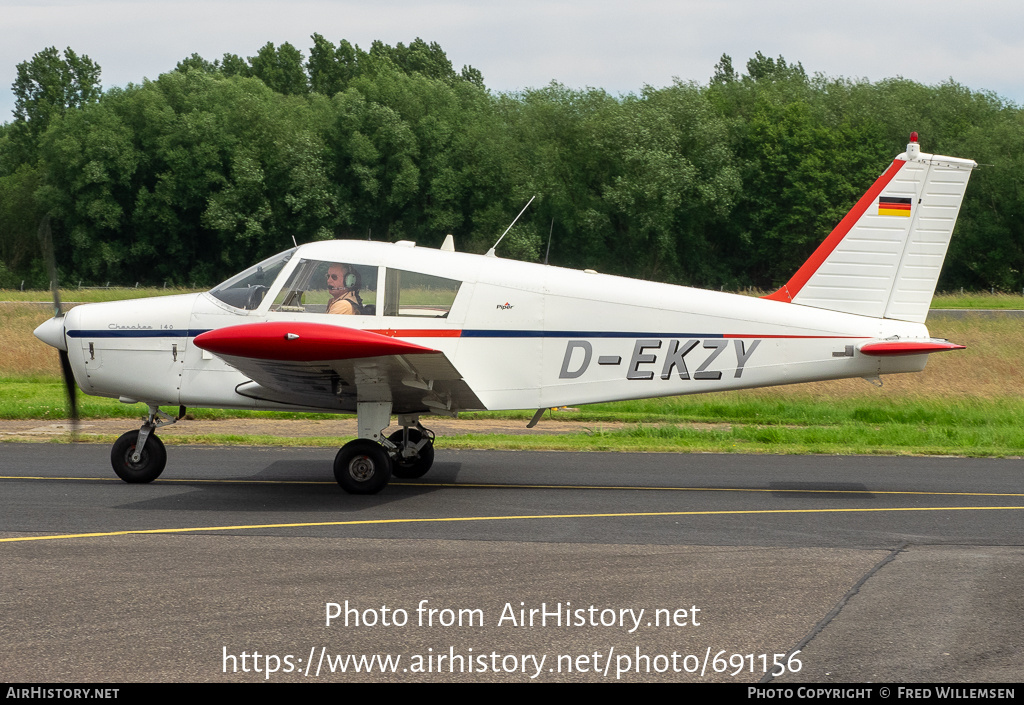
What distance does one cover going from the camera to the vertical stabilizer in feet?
33.3

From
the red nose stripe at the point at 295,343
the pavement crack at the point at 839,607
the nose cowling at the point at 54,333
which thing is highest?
the red nose stripe at the point at 295,343

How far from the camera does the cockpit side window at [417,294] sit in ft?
32.2

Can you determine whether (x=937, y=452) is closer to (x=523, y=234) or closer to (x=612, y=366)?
(x=612, y=366)

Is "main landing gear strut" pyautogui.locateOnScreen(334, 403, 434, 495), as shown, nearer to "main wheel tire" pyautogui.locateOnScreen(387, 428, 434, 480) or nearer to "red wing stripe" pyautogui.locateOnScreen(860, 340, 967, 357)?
"main wheel tire" pyautogui.locateOnScreen(387, 428, 434, 480)

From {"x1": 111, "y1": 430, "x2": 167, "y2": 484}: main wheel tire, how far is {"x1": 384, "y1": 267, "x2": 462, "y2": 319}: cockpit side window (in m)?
2.89

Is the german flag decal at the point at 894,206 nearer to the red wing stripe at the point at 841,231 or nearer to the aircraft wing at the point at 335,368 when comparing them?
the red wing stripe at the point at 841,231

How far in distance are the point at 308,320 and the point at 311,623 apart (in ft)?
14.6

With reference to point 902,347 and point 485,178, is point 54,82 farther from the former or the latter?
point 902,347

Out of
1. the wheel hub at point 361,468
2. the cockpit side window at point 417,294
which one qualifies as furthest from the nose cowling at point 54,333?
the cockpit side window at point 417,294

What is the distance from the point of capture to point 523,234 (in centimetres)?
5403

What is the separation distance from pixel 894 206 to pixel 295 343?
20.3ft

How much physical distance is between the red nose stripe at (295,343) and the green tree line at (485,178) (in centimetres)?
4443

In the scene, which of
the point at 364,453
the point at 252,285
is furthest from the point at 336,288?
the point at 364,453
